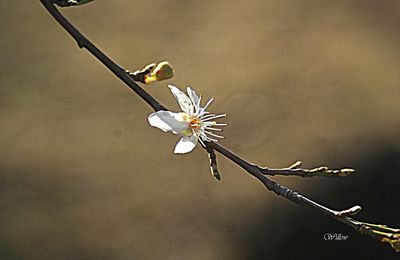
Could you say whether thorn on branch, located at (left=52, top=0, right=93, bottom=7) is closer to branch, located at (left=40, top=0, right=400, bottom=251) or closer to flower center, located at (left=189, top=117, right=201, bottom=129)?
branch, located at (left=40, top=0, right=400, bottom=251)

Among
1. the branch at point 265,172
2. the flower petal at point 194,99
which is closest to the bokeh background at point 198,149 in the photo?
the flower petal at point 194,99

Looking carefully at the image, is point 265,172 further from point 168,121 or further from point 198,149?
point 198,149

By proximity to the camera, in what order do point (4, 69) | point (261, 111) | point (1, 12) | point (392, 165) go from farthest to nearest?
point (1, 12) → point (4, 69) → point (261, 111) → point (392, 165)

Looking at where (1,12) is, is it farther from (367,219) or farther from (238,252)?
(367,219)

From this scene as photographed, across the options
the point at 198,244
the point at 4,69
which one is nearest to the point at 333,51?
the point at 198,244

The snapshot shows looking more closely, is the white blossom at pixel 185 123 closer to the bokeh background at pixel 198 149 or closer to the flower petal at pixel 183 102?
the flower petal at pixel 183 102

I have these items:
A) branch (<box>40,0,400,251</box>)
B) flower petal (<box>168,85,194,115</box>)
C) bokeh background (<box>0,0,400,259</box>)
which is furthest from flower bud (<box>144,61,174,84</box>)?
bokeh background (<box>0,0,400,259</box>)
